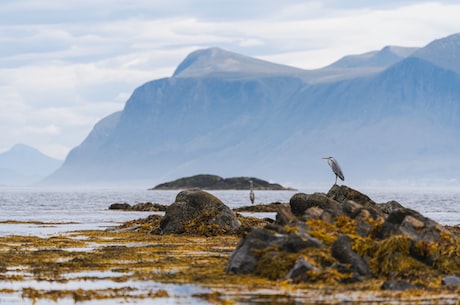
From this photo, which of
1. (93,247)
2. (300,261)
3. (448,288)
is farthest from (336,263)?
(93,247)

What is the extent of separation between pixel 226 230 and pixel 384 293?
62.3 ft

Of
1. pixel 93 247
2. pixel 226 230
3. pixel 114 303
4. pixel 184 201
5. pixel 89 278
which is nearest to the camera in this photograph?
pixel 114 303

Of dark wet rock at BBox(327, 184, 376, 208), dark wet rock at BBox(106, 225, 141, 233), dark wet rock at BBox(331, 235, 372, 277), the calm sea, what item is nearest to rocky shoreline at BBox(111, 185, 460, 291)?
dark wet rock at BBox(331, 235, 372, 277)

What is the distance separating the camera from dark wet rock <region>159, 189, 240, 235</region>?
3966 cm

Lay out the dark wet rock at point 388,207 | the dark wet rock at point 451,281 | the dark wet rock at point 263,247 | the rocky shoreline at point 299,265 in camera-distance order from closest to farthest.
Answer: the rocky shoreline at point 299,265 < the dark wet rock at point 451,281 < the dark wet rock at point 263,247 < the dark wet rock at point 388,207

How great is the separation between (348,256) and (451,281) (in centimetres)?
243

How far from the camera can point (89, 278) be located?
23.4 metres

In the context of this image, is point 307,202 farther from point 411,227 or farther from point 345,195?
point 411,227

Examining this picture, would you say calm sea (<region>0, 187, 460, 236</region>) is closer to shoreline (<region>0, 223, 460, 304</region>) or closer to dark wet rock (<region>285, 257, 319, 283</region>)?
shoreline (<region>0, 223, 460, 304</region>)

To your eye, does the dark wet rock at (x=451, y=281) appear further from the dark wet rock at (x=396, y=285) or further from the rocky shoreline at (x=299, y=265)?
the dark wet rock at (x=396, y=285)

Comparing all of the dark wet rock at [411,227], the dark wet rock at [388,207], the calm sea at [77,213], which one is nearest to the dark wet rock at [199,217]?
the calm sea at [77,213]

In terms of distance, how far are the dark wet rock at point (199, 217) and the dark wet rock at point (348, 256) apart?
16.2m

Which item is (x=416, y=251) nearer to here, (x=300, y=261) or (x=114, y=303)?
(x=300, y=261)

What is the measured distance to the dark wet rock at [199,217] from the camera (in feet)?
130
